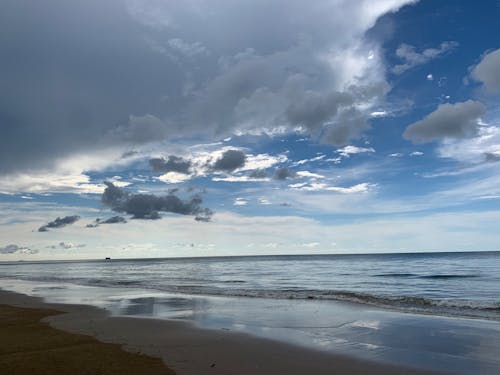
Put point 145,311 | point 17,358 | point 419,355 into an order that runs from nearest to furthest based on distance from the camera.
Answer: point 17,358, point 419,355, point 145,311

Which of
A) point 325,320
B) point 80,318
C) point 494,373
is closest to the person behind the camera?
point 494,373

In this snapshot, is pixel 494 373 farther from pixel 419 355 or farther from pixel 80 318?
pixel 80 318

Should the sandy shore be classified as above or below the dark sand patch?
below

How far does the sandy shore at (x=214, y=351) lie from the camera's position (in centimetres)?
887

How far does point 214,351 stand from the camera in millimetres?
10586

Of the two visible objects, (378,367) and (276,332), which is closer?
(378,367)

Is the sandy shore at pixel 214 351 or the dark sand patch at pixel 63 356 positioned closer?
the dark sand patch at pixel 63 356

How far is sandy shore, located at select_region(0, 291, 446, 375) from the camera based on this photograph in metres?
8.87

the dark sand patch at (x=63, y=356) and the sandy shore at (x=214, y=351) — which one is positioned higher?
the dark sand patch at (x=63, y=356)

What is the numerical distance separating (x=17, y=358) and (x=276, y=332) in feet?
26.6

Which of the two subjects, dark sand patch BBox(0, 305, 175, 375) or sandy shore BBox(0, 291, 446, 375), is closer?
dark sand patch BBox(0, 305, 175, 375)

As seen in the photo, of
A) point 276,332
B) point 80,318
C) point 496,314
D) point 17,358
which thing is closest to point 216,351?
point 276,332

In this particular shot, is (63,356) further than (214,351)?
No

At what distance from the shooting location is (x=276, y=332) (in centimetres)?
1354
